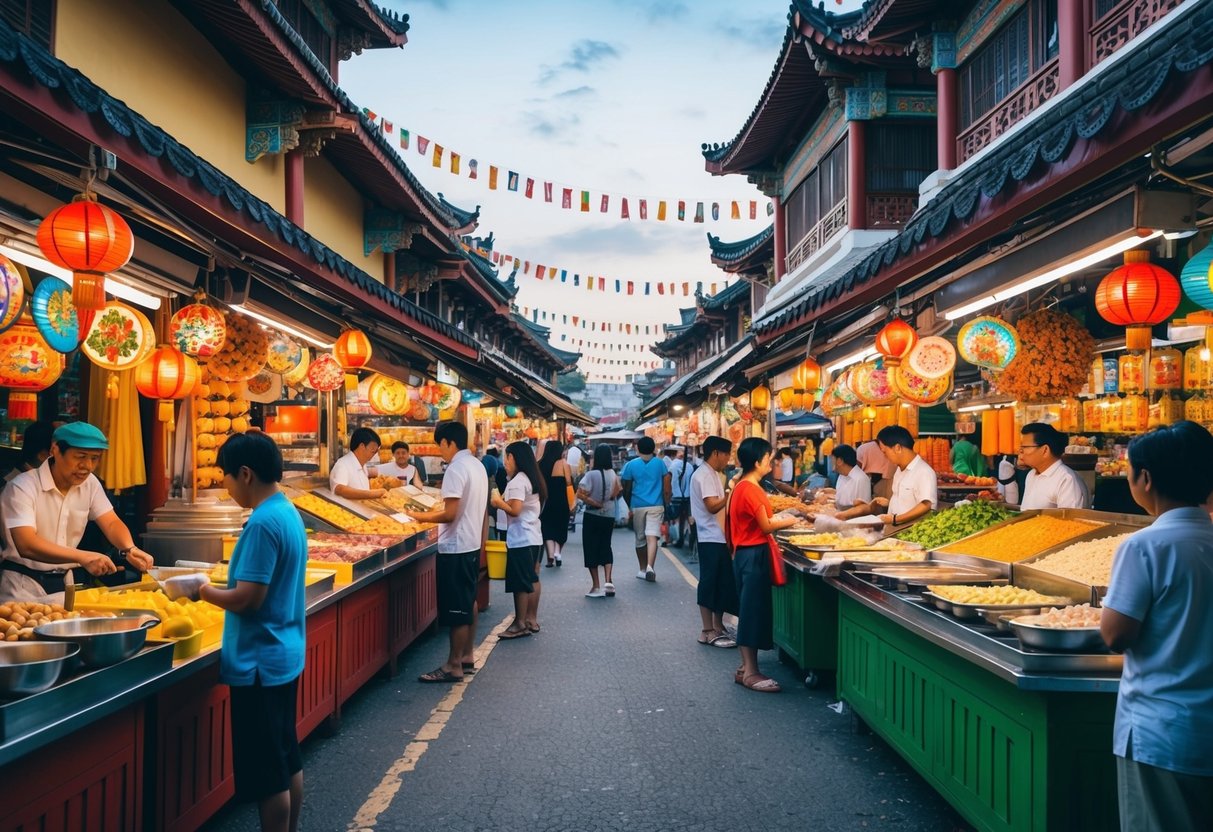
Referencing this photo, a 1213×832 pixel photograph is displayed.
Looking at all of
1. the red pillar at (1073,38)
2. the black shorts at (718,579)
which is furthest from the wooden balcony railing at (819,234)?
the black shorts at (718,579)

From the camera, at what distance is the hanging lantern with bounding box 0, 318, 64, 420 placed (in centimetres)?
569

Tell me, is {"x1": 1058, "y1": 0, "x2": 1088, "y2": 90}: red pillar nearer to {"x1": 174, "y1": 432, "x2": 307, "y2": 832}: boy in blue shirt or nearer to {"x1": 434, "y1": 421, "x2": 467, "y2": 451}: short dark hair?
{"x1": 434, "y1": 421, "x2": 467, "y2": 451}: short dark hair

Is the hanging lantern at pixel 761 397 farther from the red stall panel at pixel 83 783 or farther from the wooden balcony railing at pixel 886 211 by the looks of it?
the red stall panel at pixel 83 783

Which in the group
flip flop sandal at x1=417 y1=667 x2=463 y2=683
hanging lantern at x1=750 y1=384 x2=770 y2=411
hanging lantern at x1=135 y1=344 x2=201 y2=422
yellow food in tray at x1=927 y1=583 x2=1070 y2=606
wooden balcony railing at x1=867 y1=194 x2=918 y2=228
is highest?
wooden balcony railing at x1=867 y1=194 x2=918 y2=228

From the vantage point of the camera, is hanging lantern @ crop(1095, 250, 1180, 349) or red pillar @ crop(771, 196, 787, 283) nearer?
hanging lantern @ crop(1095, 250, 1180, 349)

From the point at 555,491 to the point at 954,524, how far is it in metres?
7.21

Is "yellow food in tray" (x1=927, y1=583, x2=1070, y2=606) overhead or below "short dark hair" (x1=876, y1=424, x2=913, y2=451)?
below

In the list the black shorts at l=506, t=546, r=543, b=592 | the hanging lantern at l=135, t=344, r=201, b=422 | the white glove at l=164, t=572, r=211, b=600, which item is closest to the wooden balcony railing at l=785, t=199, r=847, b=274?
the black shorts at l=506, t=546, r=543, b=592

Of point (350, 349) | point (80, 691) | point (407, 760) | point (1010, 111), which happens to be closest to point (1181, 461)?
point (80, 691)

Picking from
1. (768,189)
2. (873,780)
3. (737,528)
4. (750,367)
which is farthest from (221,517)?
(768,189)

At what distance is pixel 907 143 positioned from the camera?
1586cm

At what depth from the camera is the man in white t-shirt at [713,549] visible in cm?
889

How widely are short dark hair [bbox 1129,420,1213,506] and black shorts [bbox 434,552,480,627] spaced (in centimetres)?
567

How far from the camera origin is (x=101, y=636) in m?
3.57
